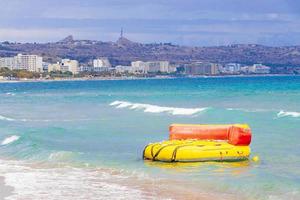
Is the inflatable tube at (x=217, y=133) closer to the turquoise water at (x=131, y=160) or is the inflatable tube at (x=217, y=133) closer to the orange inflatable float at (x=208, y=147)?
the orange inflatable float at (x=208, y=147)

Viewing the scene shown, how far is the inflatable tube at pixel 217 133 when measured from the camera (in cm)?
2227

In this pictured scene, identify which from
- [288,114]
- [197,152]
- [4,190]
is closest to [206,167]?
[197,152]

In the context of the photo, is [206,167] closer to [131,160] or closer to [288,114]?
[131,160]

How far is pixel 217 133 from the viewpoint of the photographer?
2328cm

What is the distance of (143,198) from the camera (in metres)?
16.7

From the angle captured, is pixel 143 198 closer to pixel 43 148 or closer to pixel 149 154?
pixel 149 154

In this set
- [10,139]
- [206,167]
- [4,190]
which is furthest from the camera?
[10,139]

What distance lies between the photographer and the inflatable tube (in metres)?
22.3

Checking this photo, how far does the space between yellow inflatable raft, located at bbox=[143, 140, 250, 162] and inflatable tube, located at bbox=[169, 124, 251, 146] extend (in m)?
0.28

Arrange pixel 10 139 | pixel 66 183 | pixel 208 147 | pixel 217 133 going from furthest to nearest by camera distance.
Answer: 1. pixel 10 139
2. pixel 217 133
3. pixel 208 147
4. pixel 66 183

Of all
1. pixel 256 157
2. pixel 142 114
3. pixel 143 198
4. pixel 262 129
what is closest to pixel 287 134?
pixel 262 129

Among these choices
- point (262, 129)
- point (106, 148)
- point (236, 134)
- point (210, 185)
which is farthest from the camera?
point (262, 129)

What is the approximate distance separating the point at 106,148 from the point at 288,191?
35.3 feet

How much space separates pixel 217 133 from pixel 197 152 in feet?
5.87
